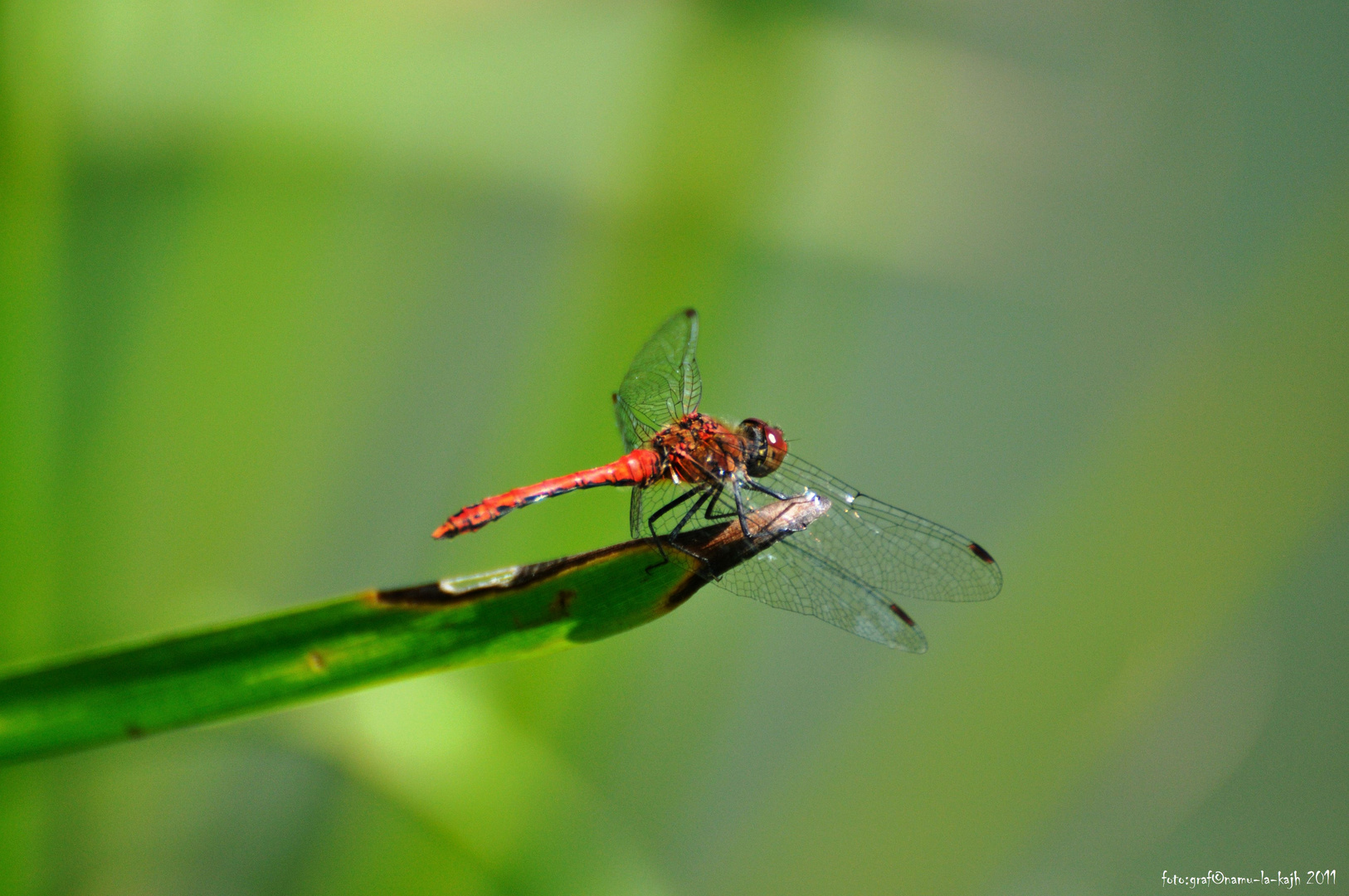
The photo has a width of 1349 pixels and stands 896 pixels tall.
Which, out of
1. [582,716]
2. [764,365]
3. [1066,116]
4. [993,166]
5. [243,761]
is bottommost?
[243,761]

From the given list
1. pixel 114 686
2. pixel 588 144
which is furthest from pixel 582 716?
pixel 588 144

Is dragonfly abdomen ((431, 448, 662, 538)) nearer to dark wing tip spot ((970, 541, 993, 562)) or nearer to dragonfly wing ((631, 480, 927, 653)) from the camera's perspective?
dragonfly wing ((631, 480, 927, 653))

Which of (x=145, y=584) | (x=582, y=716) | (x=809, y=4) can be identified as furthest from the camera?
(x=145, y=584)

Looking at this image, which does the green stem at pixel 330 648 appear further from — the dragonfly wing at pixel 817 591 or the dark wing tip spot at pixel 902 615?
the dark wing tip spot at pixel 902 615

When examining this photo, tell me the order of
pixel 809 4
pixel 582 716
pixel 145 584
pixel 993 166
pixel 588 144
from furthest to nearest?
pixel 993 166
pixel 588 144
pixel 145 584
pixel 582 716
pixel 809 4

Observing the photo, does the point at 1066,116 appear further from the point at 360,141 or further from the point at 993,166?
the point at 360,141

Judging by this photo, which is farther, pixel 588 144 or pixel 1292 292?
pixel 588 144

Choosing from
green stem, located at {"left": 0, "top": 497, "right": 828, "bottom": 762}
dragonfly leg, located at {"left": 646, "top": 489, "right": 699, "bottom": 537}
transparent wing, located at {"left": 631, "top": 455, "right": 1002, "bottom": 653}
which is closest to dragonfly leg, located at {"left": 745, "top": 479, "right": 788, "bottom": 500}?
transparent wing, located at {"left": 631, "top": 455, "right": 1002, "bottom": 653}

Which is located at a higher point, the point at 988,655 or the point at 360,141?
the point at 360,141
